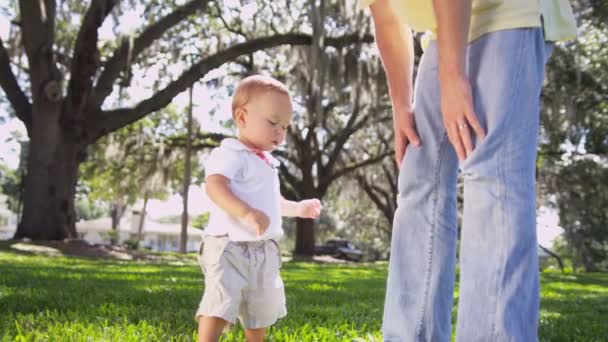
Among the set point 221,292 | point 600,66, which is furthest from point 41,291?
point 600,66

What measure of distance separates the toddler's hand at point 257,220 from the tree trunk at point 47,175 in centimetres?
1201

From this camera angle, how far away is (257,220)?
2.05 meters

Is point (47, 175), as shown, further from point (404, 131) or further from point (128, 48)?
point (404, 131)

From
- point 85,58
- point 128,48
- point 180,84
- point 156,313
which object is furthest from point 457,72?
point 85,58

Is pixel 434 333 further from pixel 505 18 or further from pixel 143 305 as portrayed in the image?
pixel 143 305

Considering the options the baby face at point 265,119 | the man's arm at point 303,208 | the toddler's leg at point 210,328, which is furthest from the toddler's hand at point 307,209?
the toddler's leg at point 210,328

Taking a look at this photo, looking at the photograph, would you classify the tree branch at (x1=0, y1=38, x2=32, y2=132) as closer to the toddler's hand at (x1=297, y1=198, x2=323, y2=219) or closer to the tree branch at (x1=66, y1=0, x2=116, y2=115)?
the tree branch at (x1=66, y1=0, x2=116, y2=115)

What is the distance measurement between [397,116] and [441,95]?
0.82 ft

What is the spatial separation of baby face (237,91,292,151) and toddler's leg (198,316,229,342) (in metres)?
0.60

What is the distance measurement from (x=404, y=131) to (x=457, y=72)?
32 cm

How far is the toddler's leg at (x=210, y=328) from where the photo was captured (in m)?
2.12

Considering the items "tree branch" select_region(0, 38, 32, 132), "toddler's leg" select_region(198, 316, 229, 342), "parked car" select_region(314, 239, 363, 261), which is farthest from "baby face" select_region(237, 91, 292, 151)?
"parked car" select_region(314, 239, 363, 261)

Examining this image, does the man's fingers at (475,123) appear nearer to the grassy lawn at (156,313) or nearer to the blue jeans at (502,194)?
the blue jeans at (502,194)

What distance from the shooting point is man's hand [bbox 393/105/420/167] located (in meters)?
1.82
